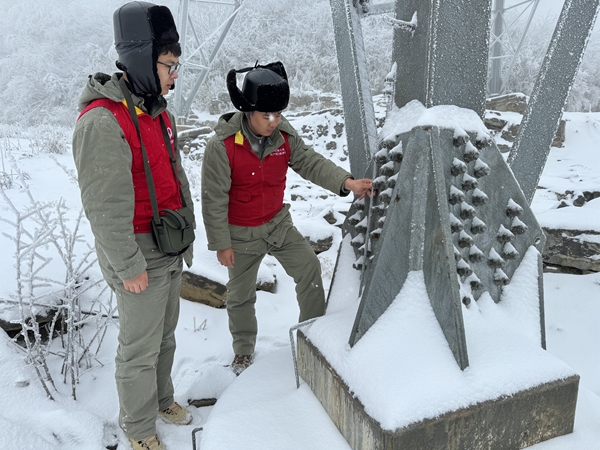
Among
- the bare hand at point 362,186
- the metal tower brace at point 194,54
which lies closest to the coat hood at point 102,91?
the bare hand at point 362,186

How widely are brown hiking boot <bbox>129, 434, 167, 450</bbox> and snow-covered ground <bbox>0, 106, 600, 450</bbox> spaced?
0.08 metres

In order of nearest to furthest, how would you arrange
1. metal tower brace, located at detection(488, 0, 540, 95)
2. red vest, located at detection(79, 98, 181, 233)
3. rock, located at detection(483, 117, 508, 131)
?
red vest, located at detection(79, 98, 181, 233) → rock, located at detection(483, 117, 508, 131) → metal tower brace, located at detection(488, 0, 540, 95)

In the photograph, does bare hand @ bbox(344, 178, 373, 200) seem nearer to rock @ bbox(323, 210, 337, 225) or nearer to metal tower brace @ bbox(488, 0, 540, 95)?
rock @ bbox(323, 210, 337, 225)

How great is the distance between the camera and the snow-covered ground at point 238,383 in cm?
168

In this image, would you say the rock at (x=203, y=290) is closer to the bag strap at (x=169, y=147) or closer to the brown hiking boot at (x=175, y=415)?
the brown hiking boot at (x=175, y=415)

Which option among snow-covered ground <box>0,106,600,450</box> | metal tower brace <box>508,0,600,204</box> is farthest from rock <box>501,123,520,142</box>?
metal tower brace <box>508,0,600,204</box>

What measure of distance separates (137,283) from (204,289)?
1731 millimetres

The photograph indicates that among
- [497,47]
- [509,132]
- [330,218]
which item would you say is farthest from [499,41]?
[330,218]

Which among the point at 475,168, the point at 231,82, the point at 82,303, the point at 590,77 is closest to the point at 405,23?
the point at 475,168

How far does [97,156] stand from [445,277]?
137 cm

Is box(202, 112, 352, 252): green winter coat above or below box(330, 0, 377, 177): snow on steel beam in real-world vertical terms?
below

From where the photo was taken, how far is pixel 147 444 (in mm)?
1920

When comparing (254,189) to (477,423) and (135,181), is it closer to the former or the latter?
(135,181)

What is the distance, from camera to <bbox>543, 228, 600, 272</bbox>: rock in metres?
3.22
